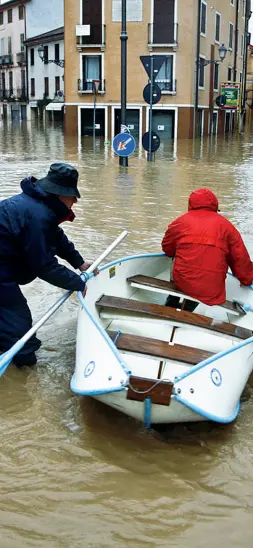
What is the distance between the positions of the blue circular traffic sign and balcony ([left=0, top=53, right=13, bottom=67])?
49.9 m

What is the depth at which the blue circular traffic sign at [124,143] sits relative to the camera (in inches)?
655

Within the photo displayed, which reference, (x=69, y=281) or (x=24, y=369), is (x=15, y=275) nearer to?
(x=69, y=281)

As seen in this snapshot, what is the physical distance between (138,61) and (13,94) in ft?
103

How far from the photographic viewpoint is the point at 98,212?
1114cm

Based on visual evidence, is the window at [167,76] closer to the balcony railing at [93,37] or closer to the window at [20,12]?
the balcony railing at [93,37]

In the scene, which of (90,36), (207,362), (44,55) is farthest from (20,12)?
(207,362)

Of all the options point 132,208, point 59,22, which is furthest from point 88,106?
point 132,208

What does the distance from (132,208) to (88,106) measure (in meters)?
26.7

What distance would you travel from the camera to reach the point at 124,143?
657 inches

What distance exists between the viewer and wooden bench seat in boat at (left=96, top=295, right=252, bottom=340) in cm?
470

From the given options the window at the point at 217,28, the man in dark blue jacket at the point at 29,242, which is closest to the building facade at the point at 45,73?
the window at the point at 217,28

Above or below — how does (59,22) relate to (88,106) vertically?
above

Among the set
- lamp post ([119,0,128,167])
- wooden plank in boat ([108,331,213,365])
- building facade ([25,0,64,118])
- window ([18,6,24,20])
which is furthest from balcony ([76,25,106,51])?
wooden plank in boat ([108,331,213,365])

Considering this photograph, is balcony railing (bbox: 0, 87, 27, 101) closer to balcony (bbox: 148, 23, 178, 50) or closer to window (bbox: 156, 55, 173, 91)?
window (bbox: 156, 55, 173, 91)
